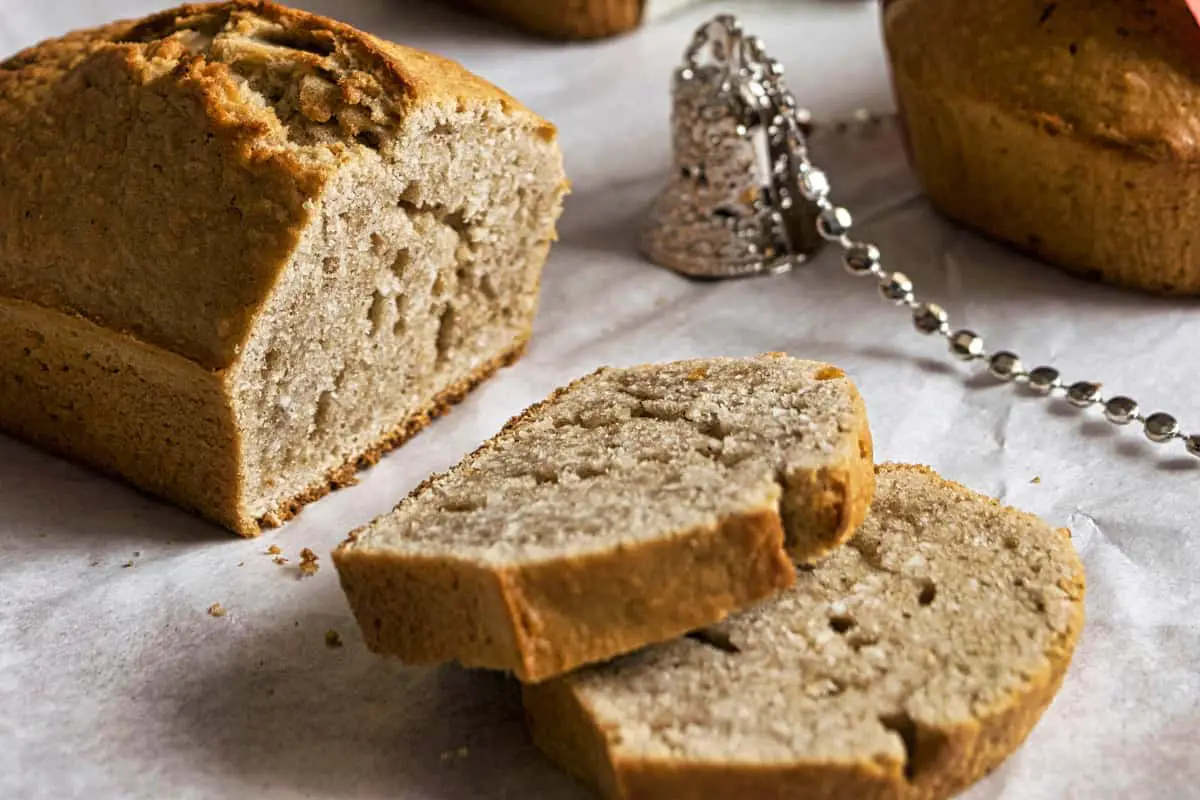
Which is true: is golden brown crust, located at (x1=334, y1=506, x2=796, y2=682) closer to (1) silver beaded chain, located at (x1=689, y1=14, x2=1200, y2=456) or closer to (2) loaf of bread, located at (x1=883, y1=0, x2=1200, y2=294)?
(1) silver beaded chain, located at (x1=689, y1=14, x2=1200, y2=456)

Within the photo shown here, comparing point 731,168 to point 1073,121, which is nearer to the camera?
point 1073,121

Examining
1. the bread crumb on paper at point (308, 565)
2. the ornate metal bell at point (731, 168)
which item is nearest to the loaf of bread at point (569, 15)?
the ornate metal bell at point (731, 168)

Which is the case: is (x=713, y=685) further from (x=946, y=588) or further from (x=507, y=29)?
(x=507, y=29)

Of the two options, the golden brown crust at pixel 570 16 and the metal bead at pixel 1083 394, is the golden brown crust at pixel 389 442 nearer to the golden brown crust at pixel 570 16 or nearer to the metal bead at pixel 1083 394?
the metal bead at pixel 1083 394

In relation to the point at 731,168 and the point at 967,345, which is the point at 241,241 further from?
the point at 967,345

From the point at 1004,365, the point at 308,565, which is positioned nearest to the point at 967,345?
the point at 1004,365

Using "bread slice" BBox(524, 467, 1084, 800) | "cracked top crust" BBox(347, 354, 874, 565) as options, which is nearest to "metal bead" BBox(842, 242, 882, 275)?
"cracked top crust" BBox(347, 354, 874, 565)

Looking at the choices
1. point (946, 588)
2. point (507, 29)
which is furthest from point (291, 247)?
point (507, 29)

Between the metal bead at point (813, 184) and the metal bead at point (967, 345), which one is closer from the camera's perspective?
the metal bead at point (967, 345)
